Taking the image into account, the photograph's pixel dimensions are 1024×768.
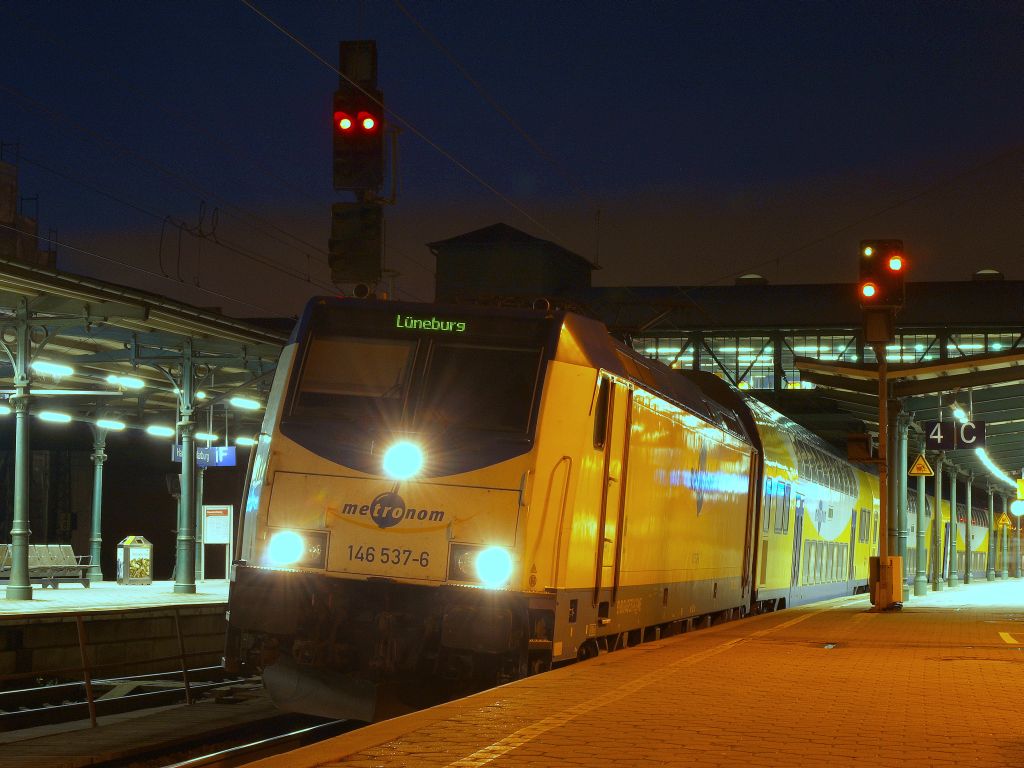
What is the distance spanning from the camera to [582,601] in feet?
37.8

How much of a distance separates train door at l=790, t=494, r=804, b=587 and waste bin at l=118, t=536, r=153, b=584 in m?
14.6

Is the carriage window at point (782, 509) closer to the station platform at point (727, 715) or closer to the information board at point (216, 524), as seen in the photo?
the station platform at point (727, 715)

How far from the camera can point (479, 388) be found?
11.2 meters

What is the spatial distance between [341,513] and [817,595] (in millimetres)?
19759

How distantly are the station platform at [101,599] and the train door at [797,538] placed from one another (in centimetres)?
1004

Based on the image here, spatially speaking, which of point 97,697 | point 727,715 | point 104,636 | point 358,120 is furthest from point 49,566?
point 727,715

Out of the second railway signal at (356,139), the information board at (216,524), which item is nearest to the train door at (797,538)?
the second railway signal at (356,139)

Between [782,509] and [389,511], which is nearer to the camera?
[389,511]

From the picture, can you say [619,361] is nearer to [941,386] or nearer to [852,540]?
[941,386]

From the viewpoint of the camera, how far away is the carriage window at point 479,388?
1096 centimetres

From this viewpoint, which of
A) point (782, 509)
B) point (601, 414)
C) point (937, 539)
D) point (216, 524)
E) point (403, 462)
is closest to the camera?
point (403, 462)

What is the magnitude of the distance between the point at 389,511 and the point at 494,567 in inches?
37.3

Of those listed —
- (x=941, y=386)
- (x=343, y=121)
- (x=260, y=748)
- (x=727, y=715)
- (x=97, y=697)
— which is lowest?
(x=97, y=697)

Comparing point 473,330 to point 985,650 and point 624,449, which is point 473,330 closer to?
point 624,449
